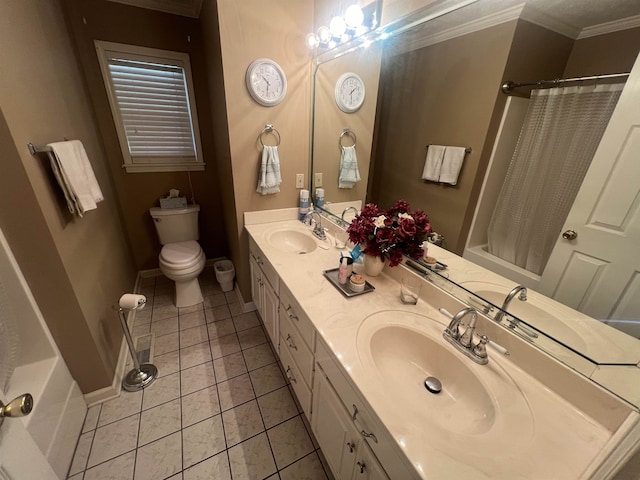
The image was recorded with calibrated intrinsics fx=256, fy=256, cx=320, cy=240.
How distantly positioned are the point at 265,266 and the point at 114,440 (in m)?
1.12

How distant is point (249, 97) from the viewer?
164 centimetres

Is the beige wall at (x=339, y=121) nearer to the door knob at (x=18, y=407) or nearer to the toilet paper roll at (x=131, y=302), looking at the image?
the toilet paper roll at (x=131, y=302)

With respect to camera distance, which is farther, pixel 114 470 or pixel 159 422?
pixel 159 422

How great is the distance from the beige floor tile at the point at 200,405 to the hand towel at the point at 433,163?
165cm

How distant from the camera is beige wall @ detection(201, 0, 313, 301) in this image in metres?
1.51

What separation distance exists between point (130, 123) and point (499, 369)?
9.47 ft

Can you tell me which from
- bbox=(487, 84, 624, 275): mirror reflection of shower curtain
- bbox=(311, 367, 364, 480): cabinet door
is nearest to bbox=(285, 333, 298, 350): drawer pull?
bbox=(311, 367, 364, 480): cabinet door

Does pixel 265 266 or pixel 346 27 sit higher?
pixel 346 27

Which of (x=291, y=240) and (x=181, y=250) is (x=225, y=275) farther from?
(x=291, y=240)

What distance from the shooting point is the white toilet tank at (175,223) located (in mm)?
2303

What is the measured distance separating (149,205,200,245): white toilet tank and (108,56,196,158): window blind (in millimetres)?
481

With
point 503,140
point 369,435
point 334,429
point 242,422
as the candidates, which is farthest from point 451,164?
point 242,422

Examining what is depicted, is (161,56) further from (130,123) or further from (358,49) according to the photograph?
(358,49)

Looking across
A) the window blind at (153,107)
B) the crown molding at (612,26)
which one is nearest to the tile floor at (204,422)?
the window blind at (153,107)
